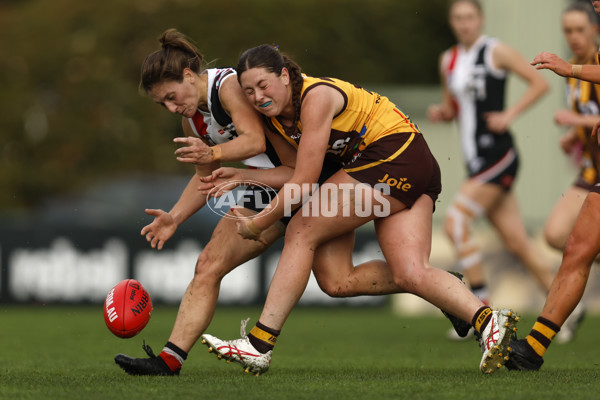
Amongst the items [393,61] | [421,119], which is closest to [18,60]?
[393,61]

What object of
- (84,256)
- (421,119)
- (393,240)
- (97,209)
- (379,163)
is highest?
(379,163)

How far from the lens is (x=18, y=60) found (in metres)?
26.0

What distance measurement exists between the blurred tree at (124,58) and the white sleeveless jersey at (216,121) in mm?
17331

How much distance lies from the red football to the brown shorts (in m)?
1.37

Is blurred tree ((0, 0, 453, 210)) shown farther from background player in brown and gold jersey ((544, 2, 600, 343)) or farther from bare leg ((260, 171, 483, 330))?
bare leg ((260, 171, 483, 330))

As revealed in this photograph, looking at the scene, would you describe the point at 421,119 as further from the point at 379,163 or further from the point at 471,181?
the point at 379,163

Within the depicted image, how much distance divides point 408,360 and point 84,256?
22.6 ft

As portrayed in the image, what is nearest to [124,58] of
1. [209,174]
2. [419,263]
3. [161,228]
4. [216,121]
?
[209,174]

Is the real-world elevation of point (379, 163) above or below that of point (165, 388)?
above

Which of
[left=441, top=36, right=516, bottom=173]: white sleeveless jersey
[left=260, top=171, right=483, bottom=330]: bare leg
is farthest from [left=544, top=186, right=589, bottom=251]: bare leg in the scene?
[left=260, top=171, right=483, bottom=330]: bare leg

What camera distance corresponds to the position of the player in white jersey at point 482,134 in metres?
9.48

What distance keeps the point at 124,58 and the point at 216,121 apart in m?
22.1

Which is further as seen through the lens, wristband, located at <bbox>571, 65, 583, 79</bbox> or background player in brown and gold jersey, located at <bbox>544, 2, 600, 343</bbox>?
background player in brown and gold jersey, located at <bbox>544, 2, 600, 343</bbox>

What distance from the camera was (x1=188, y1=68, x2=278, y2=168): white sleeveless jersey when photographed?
617 cm
